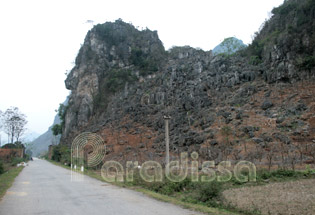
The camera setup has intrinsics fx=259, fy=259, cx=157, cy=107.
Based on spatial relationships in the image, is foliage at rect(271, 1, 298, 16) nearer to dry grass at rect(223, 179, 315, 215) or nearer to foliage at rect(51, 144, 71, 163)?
dry grass at rect(223, 179, 315, 215)

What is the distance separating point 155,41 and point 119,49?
878 cm

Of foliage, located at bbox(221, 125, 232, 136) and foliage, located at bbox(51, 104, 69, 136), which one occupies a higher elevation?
foliage, located at bbox(51, 104, 69, 136)

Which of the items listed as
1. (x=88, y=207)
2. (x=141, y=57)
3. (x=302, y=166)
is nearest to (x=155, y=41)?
(x=141, y=57)

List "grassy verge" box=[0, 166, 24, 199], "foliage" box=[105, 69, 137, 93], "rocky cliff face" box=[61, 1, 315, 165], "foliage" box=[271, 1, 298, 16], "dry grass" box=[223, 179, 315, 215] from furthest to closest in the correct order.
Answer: "foliage" box=[105, 69, 137, 93] < "foliage" box=[271, 1, 298, 16] < "rocky cliff face" box=[61, 1, 315, 165] < "grassy verge" box=[0, 166, 24, 199] < "dry grass" box=[223, 179, 315, 215]

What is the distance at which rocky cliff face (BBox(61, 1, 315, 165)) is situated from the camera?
69.8 feet

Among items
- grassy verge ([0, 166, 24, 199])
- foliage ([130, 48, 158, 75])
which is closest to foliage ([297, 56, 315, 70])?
grassy verge ([0, 166, 24, 199])

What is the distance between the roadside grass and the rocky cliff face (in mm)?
4398

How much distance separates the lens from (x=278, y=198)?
26.2 feet

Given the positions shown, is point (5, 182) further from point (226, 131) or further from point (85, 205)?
point (226, 131)

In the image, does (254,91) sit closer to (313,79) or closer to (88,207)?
(313,79)

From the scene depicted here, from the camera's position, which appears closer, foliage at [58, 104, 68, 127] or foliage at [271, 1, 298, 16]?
foliage at [271, 1, 298, 16]

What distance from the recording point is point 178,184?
10859 millimetres

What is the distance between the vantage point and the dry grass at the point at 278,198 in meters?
6.78

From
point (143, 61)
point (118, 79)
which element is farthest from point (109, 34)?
point (118, 79)
